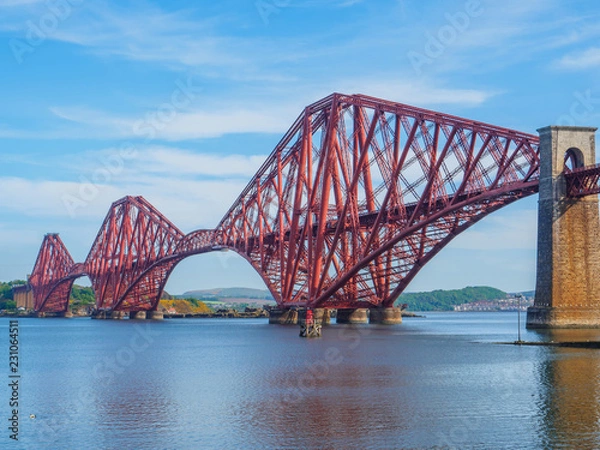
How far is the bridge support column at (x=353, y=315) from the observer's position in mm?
114625

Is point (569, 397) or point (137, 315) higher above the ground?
point (137, 315)

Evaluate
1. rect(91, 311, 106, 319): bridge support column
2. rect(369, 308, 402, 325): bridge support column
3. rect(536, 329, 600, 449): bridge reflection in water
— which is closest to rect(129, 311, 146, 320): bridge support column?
rect(91, 311, 106, 319): bridge support column

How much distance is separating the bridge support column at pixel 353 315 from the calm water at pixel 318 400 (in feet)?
167

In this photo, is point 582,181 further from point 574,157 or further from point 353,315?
point 353,315

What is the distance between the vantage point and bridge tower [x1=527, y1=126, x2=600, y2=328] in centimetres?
7081

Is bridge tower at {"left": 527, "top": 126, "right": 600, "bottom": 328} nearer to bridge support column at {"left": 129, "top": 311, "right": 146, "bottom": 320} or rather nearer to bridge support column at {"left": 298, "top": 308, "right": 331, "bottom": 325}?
bridge support column at {"left": 298, "top": 308, "right": 331, "bottom": 325}

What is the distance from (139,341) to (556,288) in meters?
42.9

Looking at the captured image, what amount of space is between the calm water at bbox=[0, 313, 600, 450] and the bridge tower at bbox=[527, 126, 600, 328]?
11111 mm

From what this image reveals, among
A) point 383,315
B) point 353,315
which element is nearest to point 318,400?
point 383,315

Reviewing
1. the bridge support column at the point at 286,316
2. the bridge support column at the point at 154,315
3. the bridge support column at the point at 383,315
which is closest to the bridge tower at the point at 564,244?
the bridge support column at the point at 383,315

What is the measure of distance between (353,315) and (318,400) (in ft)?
254

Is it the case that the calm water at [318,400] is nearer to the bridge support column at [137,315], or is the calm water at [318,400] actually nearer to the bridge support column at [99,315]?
the bridge support column at [137,315]

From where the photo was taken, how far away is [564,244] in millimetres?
71188
